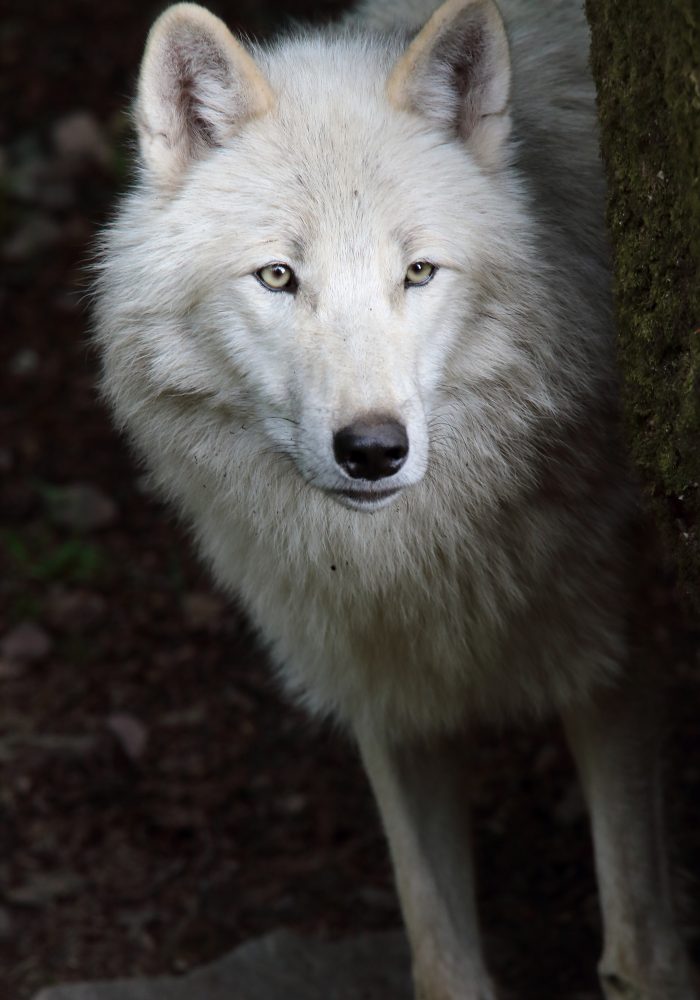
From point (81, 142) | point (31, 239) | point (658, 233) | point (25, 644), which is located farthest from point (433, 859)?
point (81, 142)

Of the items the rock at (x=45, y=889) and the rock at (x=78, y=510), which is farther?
the rock at (x=78, y=510)

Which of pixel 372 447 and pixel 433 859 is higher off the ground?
pixel 372 447

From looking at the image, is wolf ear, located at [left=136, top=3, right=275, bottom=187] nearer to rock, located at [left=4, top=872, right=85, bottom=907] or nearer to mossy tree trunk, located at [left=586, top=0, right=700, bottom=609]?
mossy tree trunk, located at [left=586, top=0, right=700, bottom=609]

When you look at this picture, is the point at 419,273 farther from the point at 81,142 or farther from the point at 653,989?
the point at 81,142

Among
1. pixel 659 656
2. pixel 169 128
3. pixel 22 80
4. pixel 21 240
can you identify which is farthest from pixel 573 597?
pixel 22 80

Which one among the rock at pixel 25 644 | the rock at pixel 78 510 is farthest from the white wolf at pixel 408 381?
the rock at pixel 78 510

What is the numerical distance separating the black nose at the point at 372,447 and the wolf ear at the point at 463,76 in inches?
32.6

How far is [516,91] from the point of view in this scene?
3.38 m

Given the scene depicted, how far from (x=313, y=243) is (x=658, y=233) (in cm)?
72

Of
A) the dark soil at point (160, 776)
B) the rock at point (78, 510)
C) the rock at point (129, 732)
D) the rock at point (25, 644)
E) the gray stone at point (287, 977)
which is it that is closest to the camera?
the gray stone at point (287, 977)

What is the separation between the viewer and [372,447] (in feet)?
8.42

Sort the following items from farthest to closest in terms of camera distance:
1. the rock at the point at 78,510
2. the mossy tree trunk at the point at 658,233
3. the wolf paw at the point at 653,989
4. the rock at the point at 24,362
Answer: the rock at the point at 24,362
the rock at the point at 78,510
the wolf paw at the point at 653,989
the mossy tree trunk at the point at 658,233

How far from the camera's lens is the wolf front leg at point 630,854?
3.49m

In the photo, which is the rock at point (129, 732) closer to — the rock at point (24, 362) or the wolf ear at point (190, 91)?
the rock at point (24, 362)
